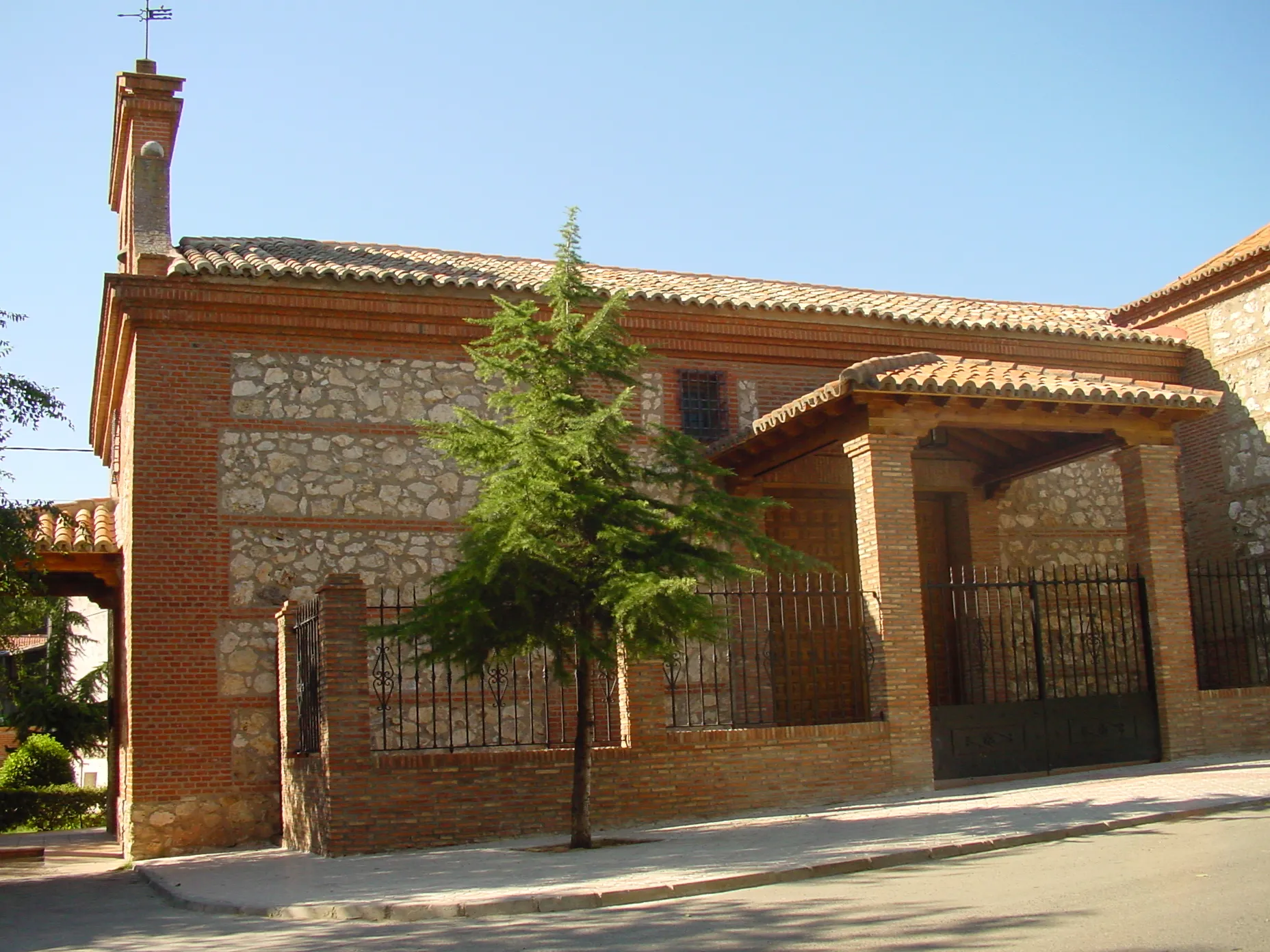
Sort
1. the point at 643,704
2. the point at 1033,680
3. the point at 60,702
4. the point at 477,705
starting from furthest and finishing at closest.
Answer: the point at 60,702 < the point at 1033,680 < the point at 477,705 < the point at 643,704

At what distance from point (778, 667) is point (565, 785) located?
4.36 m

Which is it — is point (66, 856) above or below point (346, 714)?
below

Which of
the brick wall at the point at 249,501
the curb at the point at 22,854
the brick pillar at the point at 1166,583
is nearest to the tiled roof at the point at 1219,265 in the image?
the brick pillar at the point at 1166,583

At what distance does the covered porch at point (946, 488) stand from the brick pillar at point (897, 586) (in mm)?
15

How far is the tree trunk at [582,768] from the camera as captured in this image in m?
10.2

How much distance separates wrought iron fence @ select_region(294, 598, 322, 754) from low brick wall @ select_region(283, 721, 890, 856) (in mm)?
227

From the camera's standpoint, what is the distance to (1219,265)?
Answer: 55.0 feet

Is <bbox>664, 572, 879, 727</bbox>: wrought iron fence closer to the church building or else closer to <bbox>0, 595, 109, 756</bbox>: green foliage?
the church building

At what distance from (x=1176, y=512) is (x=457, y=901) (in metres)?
9.74

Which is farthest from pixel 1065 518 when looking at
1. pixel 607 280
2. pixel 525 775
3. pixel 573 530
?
pixel 573 530

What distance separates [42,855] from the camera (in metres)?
14.7

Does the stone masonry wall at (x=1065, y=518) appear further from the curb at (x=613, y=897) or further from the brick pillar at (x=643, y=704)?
the curb at (x=613, y=897)

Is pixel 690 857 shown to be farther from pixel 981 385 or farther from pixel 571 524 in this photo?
pixel 981 385

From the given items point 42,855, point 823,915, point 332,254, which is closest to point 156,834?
point 42,855
